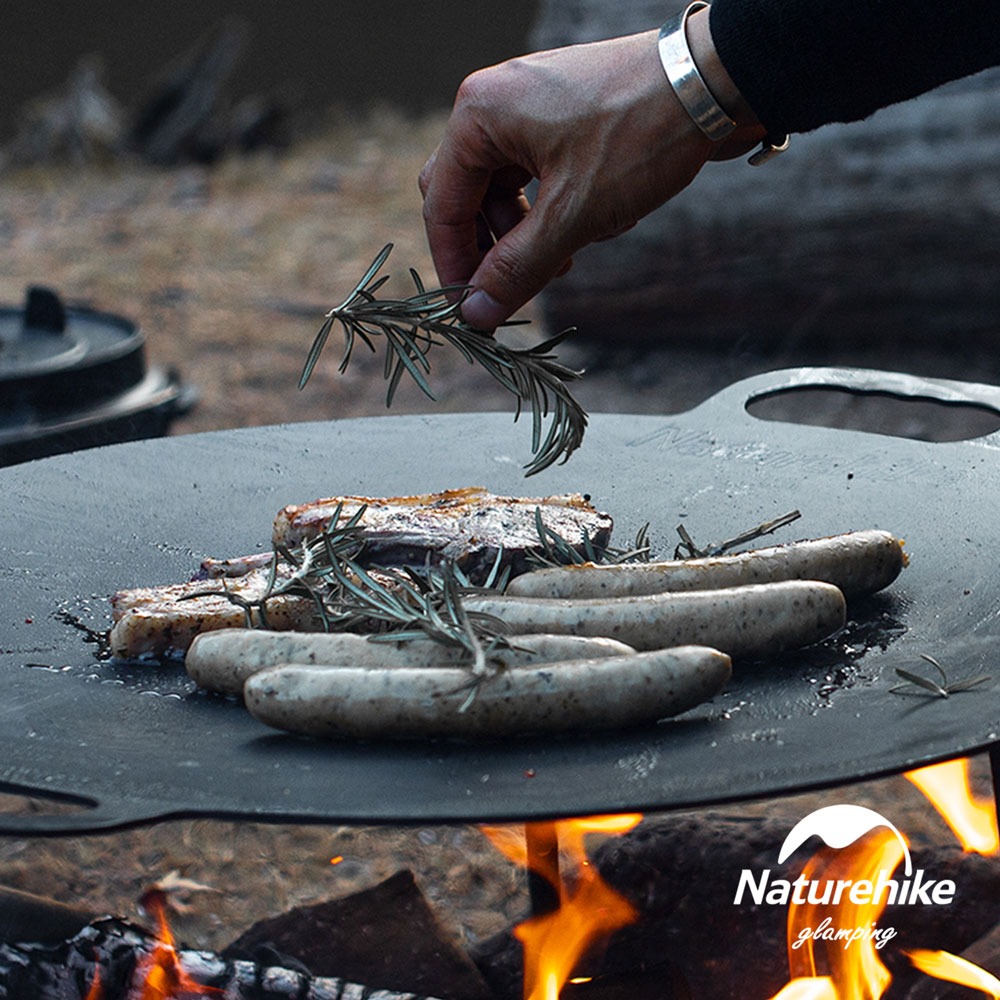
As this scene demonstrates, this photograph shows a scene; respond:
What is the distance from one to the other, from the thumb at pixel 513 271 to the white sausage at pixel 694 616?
577 mm

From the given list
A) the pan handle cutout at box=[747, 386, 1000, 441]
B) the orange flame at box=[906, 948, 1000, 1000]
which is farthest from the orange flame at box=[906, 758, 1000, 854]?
the pan handle cutout at box=[747, 386, 1000, 441]

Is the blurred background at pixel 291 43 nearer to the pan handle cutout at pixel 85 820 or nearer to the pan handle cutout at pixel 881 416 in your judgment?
the pan handle cutout at pixel 881 416

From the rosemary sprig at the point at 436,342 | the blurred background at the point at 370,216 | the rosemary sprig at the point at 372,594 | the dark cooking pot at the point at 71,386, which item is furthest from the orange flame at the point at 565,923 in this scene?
the blurred background at the point at 370,216

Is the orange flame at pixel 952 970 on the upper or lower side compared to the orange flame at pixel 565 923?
lower

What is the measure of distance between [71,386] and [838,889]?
2547mm

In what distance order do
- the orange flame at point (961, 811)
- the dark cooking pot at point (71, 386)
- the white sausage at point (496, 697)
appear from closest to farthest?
the white sausage at point (496, 697) → the orange flame at point (961, 811) → the dark cooking pot at point (71, 386)

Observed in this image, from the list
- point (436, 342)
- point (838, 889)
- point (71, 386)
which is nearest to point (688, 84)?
point (436, 342)

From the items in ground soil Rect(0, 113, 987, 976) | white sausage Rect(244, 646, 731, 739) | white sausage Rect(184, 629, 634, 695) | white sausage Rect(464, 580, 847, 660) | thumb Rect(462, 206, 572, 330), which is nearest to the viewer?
white sausage Rect(244, 646, 731, 739)

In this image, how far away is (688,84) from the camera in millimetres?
2158

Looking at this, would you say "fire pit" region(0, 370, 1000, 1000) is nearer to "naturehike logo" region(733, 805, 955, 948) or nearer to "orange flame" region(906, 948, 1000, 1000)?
"naturehike logo" region(733, 805, 955, 948)

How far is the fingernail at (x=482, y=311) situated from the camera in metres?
2.36

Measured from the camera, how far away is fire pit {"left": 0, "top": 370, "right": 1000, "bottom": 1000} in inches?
64.3

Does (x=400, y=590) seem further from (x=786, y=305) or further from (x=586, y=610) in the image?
(x=786, y=305)

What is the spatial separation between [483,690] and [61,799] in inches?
22.2
